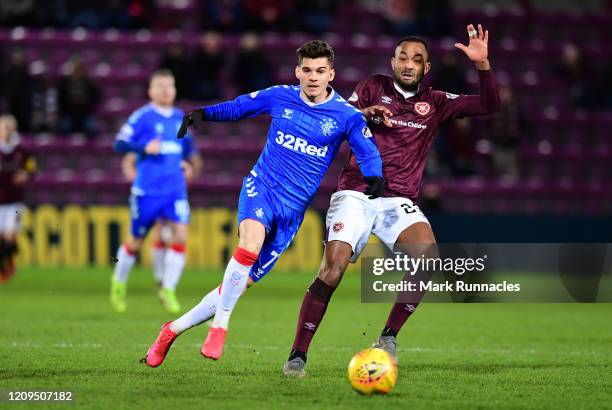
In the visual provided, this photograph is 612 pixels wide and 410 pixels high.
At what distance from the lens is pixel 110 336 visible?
9922mm

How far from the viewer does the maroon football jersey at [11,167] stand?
52.7 ft

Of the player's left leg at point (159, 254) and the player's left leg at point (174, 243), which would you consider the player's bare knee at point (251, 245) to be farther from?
the player's left leg at point (159, 254)

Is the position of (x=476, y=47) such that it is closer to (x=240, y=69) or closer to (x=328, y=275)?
(x=328, y=275)

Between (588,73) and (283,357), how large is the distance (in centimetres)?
1415

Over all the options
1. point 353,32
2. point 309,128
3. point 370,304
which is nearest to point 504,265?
point 370,304

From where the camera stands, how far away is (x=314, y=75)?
7676 millimetres

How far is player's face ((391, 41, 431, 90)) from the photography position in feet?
26.8

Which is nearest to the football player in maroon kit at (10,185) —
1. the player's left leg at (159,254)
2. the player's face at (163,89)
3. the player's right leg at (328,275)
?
the player's left leg at (159,254)

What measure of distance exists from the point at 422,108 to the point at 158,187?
493 centimetres

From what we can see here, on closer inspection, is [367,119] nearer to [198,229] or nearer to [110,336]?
[110,336]

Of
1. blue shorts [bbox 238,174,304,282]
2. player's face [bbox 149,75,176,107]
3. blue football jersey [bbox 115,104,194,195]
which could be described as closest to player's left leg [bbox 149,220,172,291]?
blue football jersey [bbox 115,104,194,195]

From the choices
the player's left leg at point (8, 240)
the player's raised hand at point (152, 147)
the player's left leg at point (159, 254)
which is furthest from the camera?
the player's left leg at point (8, 240)

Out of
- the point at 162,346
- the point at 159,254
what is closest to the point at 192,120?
the point at 162,346

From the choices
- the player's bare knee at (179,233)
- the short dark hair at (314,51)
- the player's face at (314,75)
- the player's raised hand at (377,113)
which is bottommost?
the player's bare knee at (179,233)
